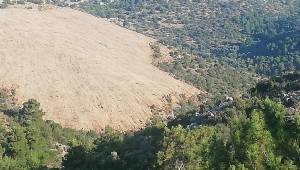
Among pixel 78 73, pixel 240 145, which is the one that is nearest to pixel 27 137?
pixel 240 145

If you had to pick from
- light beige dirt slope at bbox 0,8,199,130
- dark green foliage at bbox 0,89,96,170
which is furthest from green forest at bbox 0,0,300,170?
light beige dirt slope at bbox 0,8,199,130

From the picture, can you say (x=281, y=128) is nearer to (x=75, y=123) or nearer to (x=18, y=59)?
(x=75, y=123)

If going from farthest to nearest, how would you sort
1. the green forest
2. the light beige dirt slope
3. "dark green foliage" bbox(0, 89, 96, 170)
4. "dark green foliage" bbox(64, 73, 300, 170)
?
1. the light beige dirt slope
2. "dark green foliage" bbox(0, 89, 96, 170)
3. the green forest
4. "dark green foliage" bbox(64, 73, 300, 170)

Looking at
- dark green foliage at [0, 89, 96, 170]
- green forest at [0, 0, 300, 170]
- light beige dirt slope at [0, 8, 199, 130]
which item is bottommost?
light beige dirt slope at [0, 8, 199, 130]

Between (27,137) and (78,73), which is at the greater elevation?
(27,137)

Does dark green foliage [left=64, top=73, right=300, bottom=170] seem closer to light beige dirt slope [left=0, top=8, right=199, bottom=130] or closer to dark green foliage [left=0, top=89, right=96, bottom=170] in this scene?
dark green foliage [left=0, top=89, right=96, bottom=170]

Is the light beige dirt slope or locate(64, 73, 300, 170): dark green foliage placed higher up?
locate(64, 73, 300, 170): dark green foliage

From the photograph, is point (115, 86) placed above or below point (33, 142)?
below

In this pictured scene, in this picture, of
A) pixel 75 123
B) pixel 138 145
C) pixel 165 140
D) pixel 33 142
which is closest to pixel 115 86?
pixel 75 123

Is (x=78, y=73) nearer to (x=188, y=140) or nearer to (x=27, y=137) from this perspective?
(x=27, y=137)
